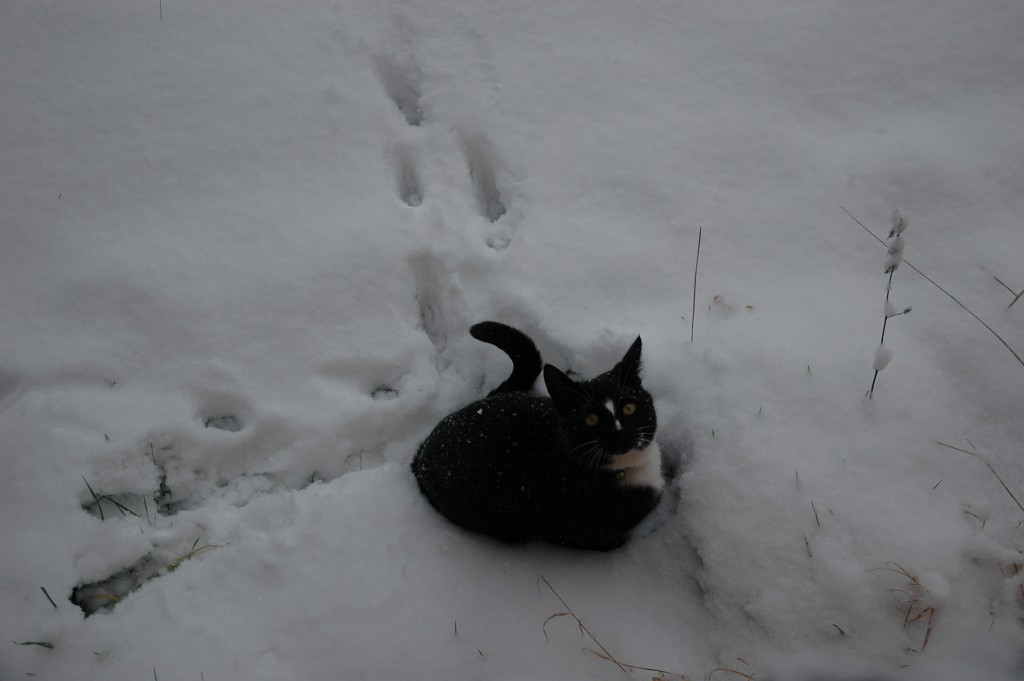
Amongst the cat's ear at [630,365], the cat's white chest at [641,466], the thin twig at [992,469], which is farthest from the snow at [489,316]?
the cat's ear at [630,365]

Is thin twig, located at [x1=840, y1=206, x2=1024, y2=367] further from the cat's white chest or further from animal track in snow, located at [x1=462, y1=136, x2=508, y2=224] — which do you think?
animal track in snow, located at [x1=462, y1=136, x2=508, y2=224]

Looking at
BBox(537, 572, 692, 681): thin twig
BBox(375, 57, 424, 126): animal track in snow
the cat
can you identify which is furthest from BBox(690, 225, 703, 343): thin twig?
BBox(375, 57, 424, 126): animal track in snow

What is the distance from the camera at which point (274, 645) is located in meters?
1.91

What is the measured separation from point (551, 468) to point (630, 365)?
1.33 feet

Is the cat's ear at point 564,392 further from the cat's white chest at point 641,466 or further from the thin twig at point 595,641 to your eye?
the thin twig at point 595,641

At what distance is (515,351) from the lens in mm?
2205

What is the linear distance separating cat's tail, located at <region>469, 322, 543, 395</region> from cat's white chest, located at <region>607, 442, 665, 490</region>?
0.49 meters

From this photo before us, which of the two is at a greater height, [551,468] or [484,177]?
[484,177]

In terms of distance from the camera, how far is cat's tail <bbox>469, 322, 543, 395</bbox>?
211 cm

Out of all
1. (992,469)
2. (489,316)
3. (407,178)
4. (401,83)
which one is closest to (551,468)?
(489,316)

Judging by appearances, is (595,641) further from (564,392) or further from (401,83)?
(401,83)

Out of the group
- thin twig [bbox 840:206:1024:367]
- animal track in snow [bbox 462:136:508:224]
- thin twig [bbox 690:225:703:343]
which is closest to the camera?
thin twig [bbox 840:206:1024:367]

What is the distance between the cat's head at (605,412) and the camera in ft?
5.91

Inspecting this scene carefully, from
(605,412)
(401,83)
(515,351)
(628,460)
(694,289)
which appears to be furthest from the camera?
(401,83)
